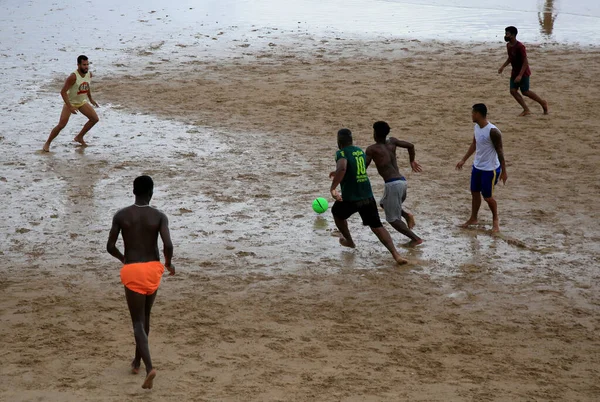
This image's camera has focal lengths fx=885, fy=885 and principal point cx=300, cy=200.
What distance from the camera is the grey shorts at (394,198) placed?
34.9 ft

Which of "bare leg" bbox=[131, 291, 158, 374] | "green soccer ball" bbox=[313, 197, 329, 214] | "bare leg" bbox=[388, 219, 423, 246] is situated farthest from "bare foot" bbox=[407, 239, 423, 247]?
"bare leg" bbox=[131, 291, 158, 374]

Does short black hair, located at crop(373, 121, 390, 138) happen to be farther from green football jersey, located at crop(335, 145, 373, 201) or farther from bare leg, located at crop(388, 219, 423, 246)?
bare leg, located at crop(388, 219, 423, 246)

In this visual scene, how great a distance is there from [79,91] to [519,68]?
798 cm

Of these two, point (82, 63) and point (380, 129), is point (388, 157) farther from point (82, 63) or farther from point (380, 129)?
point (82, 63)

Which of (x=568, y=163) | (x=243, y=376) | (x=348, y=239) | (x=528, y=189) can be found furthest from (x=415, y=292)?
(x=568, y=163)

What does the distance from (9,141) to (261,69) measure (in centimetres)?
690

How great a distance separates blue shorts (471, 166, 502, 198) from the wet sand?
1.89 ft

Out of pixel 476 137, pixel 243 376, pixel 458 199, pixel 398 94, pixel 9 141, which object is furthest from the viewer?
pixel 398 94

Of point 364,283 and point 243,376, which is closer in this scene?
point 243,376

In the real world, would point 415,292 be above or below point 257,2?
below

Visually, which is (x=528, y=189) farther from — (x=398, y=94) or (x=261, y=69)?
(x=261, y=69)

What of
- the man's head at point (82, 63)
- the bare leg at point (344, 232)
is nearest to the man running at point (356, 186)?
the bare leg at point (344, 232)

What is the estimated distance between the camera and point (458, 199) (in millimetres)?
12641

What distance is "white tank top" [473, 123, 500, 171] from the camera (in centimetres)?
1120
